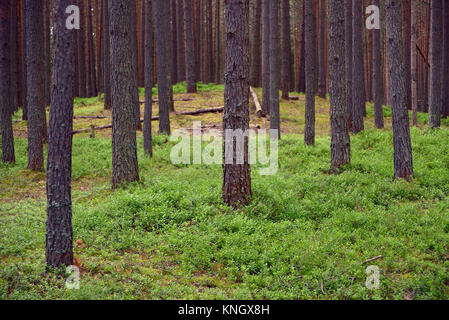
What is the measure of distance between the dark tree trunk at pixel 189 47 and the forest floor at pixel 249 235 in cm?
1301

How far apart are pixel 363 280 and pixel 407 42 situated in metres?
25.8

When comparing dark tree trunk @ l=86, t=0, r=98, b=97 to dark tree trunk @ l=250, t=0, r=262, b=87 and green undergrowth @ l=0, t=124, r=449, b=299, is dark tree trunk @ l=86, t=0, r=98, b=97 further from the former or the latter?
green undergrowth @ l=0, t=124, r=449, b=299

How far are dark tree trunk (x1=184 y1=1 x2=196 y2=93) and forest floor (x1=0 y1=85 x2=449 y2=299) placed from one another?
13.0 metres

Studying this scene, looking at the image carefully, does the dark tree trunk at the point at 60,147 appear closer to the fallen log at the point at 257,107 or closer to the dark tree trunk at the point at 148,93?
the dark tree trunk at the point at 148,93

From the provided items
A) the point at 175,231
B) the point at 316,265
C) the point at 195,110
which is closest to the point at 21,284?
the point at 175,231

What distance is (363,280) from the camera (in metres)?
5.82

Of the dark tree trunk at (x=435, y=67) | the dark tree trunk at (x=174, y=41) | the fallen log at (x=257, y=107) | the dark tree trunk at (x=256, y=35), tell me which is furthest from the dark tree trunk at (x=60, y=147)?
the dark tree trunk at (x=174, y=41)

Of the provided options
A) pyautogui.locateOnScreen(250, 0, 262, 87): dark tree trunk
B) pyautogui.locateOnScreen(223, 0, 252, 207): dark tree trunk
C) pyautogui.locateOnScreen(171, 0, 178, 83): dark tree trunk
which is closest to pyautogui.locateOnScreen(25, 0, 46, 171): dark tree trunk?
pyautogui.locateOnScreen(223, 0, 252, 207): dark tree trunk

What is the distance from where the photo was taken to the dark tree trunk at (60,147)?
5.56m

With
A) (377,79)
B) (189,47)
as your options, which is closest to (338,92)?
(377,79)

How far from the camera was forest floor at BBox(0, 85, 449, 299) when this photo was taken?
565 cm

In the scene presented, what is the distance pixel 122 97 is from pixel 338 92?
599 centimetres
